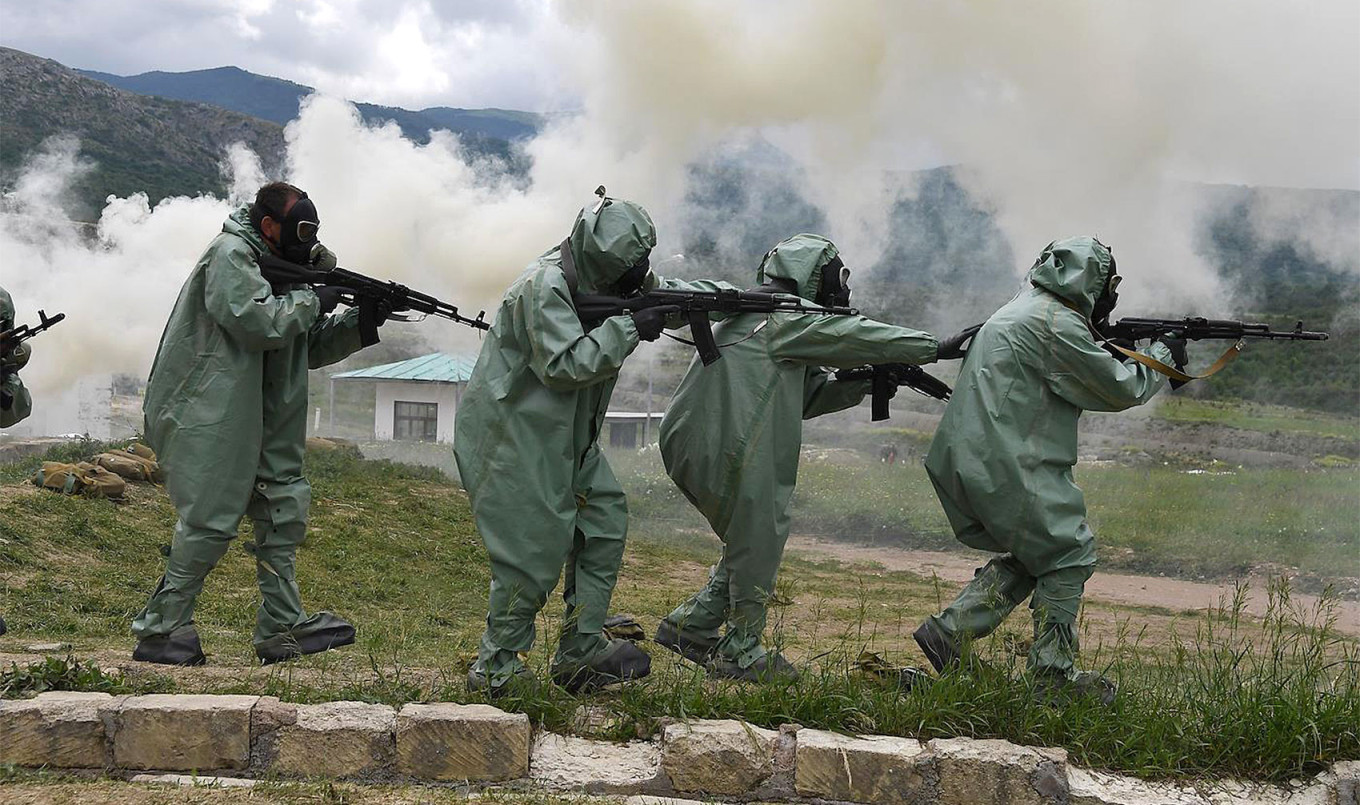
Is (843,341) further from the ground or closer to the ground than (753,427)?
further from the ground

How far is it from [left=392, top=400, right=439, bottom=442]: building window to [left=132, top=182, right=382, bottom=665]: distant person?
2508cm

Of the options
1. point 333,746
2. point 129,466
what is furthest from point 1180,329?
point 129,466

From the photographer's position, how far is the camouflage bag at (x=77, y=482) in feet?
42.7

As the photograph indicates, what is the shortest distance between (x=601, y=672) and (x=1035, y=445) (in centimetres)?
237

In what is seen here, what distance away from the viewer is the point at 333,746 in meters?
5.01

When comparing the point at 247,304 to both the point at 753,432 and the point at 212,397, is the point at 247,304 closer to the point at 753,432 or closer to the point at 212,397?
the point at 212,397

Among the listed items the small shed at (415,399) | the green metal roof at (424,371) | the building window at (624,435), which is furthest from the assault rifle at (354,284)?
the building window at (624,435)

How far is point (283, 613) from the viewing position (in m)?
6.72

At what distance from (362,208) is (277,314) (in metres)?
25.8

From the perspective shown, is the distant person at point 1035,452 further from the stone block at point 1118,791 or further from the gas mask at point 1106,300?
the stone block at point 1118,791

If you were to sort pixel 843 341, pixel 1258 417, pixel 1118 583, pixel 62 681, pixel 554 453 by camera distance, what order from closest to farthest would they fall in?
1. pixel 62 681
2. pixel 554 453
3. pixel 843 341
4. pixel 1118 583
5. pixel 1258 417

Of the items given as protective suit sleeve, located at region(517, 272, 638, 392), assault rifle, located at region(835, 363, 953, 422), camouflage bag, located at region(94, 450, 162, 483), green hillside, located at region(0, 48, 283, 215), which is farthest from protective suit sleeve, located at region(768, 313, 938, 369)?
green hillside, located at region(0, 48, 283, 215)

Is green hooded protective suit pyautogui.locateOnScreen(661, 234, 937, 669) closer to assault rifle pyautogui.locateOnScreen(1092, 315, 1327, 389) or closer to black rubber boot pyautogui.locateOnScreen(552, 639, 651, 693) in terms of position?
black rubber boot pyautogui.locateOnScreen(552, 639, 651, 693)

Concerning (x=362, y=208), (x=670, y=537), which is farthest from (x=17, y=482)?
(x=362, y=208)
